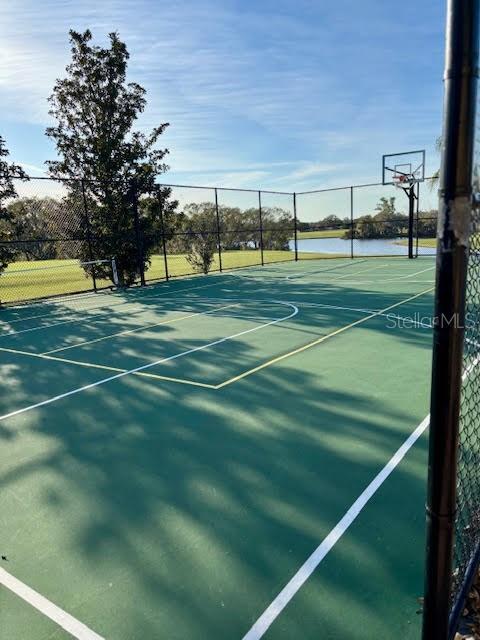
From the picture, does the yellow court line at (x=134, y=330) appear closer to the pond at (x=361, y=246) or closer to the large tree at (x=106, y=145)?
the large tree at (x=106, y=145)

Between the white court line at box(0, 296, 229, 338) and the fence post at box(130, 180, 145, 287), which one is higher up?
the fence post at box(130, 180, 145, 287)

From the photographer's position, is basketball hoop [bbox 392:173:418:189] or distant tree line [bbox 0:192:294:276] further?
basketball hoop [bbox 392:173:418:189]

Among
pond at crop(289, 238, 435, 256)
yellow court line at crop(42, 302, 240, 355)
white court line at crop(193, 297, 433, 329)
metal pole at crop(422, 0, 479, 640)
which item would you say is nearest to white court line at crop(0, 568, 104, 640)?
metal pole at crop(422, 0, 479, 640)

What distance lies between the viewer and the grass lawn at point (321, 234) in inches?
1009

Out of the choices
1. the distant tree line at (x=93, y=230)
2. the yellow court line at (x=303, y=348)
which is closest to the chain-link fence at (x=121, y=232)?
the distant tree line at (x=93, y=230)

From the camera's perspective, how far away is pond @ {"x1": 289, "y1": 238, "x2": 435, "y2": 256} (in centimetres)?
2367

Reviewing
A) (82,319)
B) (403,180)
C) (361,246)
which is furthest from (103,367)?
(361,246)

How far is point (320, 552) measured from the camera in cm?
250

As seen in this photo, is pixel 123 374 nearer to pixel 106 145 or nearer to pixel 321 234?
pixel 106 145

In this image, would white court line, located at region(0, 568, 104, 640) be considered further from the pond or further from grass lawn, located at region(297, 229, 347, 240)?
grass lawn, located at region(297, 229, 347, 240)

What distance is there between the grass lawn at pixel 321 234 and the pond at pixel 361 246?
0.74 feet

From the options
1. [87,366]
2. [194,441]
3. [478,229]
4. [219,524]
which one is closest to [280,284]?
[87,366]

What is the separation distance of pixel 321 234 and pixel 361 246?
3022 mm

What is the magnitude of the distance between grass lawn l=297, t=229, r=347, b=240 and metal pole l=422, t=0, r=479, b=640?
80.3 ft
